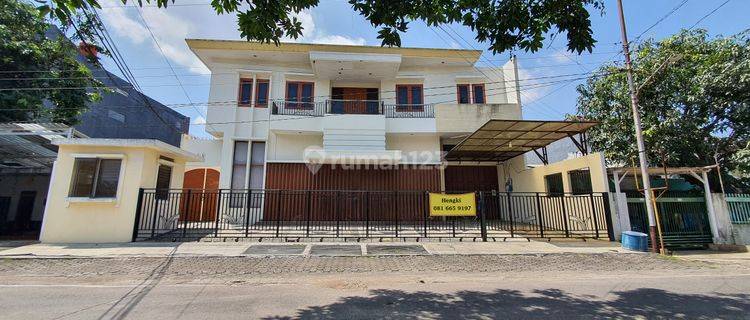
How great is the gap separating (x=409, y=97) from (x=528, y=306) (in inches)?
522

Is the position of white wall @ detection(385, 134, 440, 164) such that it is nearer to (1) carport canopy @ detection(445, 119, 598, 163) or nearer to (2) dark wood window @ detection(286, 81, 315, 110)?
(1) carport canopy @ detection(445, 119, 598, 163)

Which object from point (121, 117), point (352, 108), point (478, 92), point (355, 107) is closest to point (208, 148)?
point (352, 108)

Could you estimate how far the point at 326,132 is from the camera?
15.1 m

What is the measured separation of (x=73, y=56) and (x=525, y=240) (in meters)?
18.2

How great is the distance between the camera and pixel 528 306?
15.1 feet

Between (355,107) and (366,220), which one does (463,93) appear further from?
(366,220)

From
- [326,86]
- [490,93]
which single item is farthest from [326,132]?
[490,93]

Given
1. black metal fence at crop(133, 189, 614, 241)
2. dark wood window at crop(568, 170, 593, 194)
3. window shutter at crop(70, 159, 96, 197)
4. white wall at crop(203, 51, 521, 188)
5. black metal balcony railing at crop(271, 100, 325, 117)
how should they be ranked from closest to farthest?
window shutter at crop(70, 159, 96, 197), black metal fence at crop(133, 189, 614, 241), dark wood window at crop(568, 170, 593, 194), white wall at crop(203, 51, 521, 188), black metal balcony railing at crop(271, 100, 325, 117)

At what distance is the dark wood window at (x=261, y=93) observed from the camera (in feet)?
52.1

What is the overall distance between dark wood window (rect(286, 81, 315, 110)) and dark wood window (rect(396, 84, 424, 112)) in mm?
4421

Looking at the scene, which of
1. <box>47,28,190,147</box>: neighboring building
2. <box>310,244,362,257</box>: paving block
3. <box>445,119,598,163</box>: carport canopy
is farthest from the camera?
<box>47,28,190,147</box>: neighboring building

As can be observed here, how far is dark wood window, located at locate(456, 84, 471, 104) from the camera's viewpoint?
16841mm

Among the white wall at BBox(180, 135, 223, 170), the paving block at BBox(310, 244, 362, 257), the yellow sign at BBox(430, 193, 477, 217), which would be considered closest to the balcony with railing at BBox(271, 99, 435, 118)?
the white wall at BBox(180, 135, 223, 170)

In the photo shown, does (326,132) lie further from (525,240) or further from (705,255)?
(705,255)
